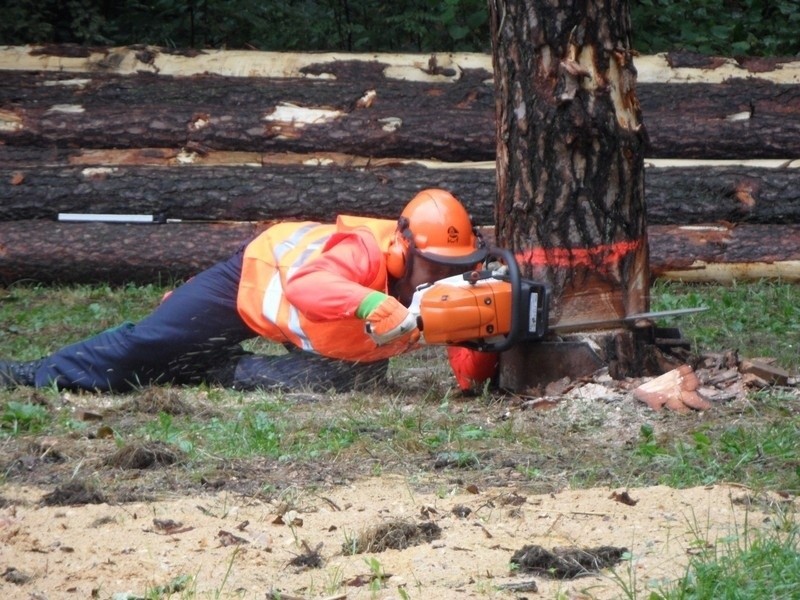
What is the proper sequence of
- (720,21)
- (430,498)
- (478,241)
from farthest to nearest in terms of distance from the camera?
1. (720,21)
2. (478,241)
3. (430,498)

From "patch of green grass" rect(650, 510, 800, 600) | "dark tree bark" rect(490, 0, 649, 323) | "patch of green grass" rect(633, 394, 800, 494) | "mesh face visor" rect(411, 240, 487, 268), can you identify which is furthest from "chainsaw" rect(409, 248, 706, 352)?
"patch of green grass" rect(650, 510, 800, 600)

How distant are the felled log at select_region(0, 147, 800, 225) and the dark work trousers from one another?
315cm

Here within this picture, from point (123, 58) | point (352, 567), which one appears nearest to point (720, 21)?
point (123, 58)

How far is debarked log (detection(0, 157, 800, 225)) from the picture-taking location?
9547 millimetres

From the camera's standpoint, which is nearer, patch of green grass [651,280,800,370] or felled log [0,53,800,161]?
patch of green grass [651,280,800,370]

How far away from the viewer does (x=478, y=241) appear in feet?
20.0

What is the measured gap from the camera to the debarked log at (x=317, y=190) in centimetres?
955

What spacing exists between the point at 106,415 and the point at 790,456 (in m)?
3.04

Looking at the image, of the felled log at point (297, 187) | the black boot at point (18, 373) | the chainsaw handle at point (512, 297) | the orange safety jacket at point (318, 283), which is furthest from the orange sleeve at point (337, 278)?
the felled log at point (297, 187)

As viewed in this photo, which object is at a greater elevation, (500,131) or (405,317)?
(500,131)

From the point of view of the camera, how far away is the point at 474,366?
6227mm

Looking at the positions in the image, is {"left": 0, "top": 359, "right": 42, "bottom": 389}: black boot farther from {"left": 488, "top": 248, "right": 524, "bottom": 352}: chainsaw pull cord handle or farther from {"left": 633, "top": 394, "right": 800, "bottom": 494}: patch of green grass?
{"left": 633, "top": 394, "right": 800, "bottom": 494}: patch of green grass

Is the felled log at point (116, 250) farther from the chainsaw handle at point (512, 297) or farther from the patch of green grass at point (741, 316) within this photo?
the chainsaw handle at point (512, 297)

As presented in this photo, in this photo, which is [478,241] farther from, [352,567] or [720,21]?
[720,21]
